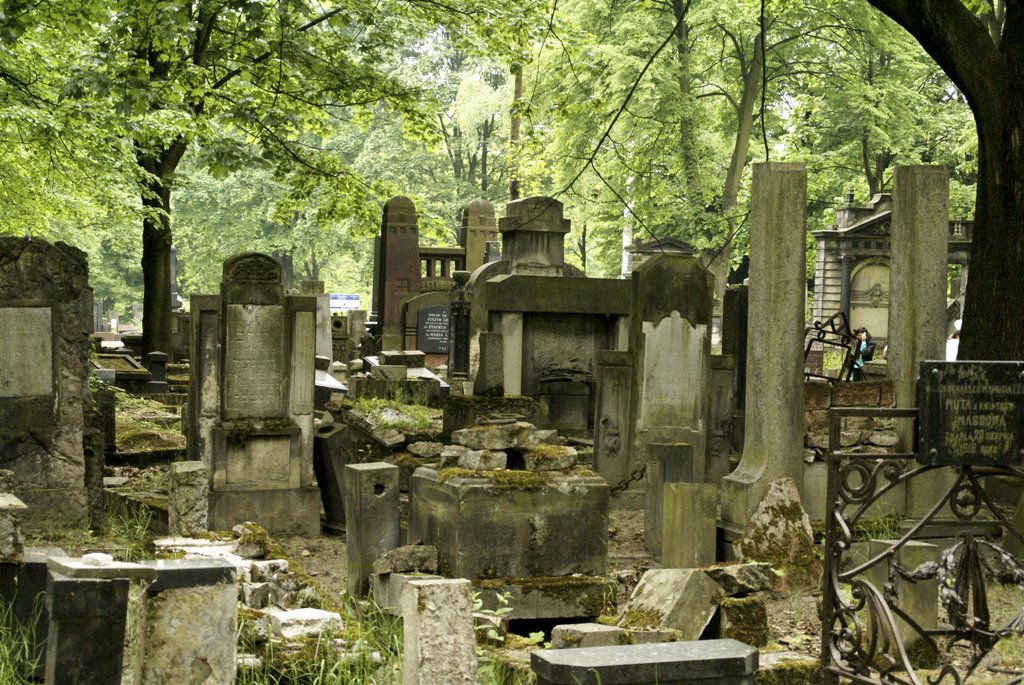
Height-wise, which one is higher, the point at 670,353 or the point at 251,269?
the point at 251,269

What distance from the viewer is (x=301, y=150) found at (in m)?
18.3

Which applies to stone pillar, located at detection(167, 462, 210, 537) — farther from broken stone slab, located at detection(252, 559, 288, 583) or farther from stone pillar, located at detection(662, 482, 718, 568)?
stone pillar, located at detection(662, 482, 718, 568)

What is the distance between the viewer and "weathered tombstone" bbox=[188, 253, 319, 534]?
38.1 ft

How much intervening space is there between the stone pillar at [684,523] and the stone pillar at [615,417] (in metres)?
3.73

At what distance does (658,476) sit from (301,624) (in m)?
4.81

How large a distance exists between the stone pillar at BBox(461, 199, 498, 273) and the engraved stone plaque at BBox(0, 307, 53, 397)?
75.0 ft

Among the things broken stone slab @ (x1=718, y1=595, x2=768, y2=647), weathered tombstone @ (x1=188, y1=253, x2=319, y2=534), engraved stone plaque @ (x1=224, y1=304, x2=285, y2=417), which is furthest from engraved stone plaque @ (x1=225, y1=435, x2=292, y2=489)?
broken stone slab @ (x1=718, y1=595, x2=768, y2=647)

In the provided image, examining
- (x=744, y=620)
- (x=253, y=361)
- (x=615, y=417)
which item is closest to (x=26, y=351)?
(x=253, y=361)

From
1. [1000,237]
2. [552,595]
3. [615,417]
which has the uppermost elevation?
[1000,237]

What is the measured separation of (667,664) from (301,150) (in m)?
14.4

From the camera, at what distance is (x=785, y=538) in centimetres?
950

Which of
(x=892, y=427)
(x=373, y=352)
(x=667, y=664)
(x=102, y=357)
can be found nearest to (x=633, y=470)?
(x=892, y=427)

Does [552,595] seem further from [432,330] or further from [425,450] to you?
[432,330]

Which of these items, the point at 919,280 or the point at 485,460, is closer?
the point at 485,460
